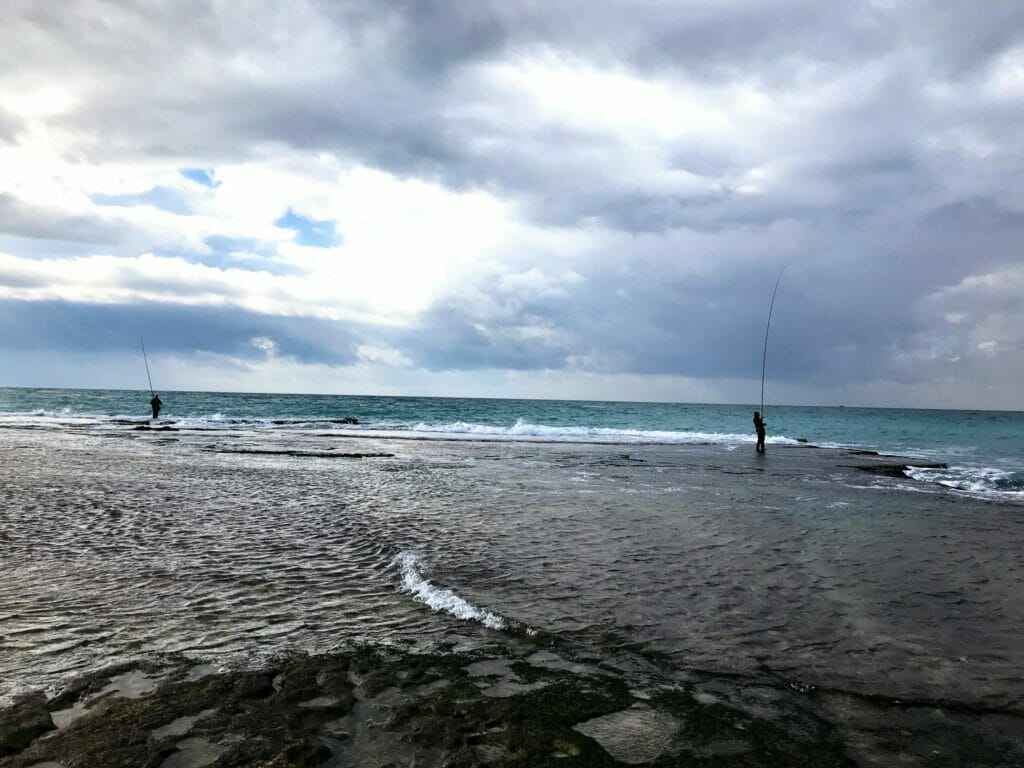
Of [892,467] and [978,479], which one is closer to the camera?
[978,479]

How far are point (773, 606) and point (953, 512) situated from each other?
11.9 metres

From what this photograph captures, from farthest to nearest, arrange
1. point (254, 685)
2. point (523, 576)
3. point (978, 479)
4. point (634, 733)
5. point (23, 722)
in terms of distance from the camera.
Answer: point (978, 479), point (523, 576), point (254, 685), point (634, 733), point (23, 722)

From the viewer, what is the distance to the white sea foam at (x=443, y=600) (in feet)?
22.5

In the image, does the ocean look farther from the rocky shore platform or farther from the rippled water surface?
the rocky shore platform

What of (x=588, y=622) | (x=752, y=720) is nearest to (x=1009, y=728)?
(x=752, y=720)

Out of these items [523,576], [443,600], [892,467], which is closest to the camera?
[443,600]

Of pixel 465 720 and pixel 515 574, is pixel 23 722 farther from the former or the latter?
pixel 515 574

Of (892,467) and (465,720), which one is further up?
(465,720)

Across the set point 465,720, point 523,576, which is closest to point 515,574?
point 523,576

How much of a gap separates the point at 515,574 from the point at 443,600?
1607 mm

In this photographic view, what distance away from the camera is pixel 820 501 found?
17734 mm

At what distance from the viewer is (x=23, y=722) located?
4250 millimetres

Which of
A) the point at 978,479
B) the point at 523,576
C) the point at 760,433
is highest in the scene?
the point at 760,433

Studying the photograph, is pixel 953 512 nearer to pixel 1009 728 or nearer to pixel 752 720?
pixel 1009 728
